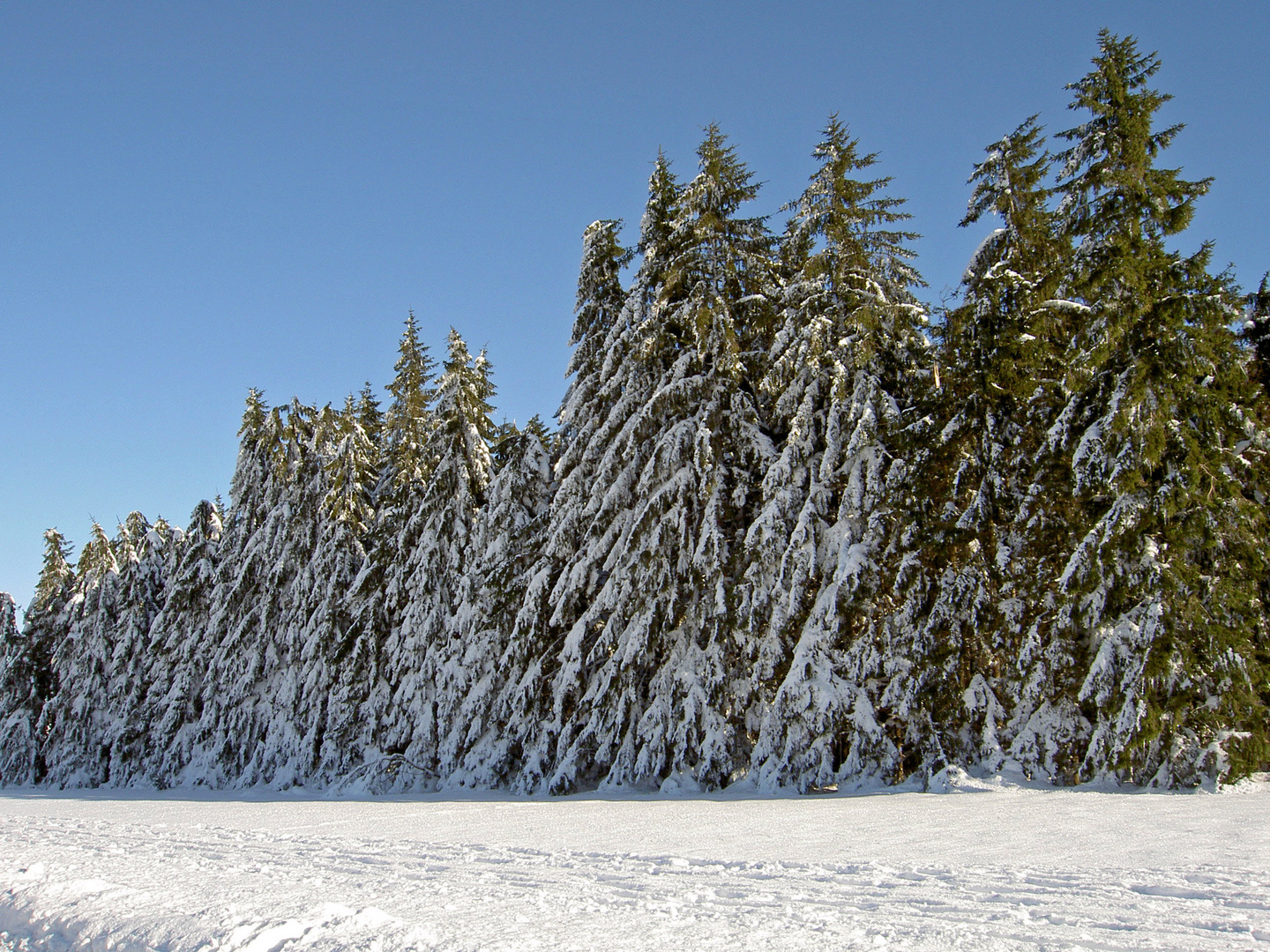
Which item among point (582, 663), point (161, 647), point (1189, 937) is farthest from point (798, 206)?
point (161, 647)

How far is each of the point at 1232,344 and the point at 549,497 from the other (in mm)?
15792

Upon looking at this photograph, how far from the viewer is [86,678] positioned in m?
37.1

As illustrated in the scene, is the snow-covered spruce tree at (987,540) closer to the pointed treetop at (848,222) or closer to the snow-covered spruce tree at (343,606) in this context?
the pointed treetop at (848,222)

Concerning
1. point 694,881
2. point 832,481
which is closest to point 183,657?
point 832,481

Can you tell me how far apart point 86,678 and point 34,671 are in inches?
289

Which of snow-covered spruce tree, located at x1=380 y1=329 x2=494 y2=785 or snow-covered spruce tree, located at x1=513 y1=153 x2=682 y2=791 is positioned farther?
snow-covered spruce tree, located at x1=380 y1=329 x2=494 y2=785

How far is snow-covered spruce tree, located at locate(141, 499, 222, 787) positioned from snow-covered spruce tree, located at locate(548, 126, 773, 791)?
18894mm

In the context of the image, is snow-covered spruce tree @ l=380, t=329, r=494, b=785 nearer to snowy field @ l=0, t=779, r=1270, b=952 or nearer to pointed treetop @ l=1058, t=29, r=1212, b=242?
snowy field @ l=0, t=779, r=1270, b=952

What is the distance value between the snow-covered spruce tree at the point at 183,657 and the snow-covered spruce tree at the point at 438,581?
11.1m

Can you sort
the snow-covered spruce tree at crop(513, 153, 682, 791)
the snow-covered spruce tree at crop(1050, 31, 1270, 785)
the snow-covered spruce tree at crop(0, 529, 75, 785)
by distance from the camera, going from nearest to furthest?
the snow-covered spruce tree at crop(1050, 31, 1270, 785), the snow-covered spruce tree at crop(513, 153, 682, 791), the snow-covered spruce tree at crop(0, 529, 75, 785)

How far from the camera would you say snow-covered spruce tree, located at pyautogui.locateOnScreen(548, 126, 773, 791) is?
55.2 feet

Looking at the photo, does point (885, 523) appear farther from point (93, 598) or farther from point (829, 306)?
point (93, 598)

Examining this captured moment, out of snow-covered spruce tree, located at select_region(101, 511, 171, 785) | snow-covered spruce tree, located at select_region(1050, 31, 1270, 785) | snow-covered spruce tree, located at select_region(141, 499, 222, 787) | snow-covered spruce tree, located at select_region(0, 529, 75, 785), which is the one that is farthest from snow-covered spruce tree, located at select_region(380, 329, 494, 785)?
snow-covered spruce tree, located at select_region(0, 529, 75, 785)

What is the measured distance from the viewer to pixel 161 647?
1346 inches
